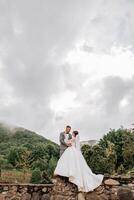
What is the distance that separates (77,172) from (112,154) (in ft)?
32.3

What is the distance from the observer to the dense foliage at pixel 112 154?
16.6m

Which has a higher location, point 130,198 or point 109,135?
point 109,135

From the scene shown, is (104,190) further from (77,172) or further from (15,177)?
(15,177)

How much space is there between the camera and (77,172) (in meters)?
8.10

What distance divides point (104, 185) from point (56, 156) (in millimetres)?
14904

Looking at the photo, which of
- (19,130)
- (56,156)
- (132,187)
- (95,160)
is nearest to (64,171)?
(132,187)

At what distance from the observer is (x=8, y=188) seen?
1028cm

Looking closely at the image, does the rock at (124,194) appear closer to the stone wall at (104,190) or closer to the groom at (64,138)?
the stone wall at (104,190)

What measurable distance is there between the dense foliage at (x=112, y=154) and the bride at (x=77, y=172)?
7.03m

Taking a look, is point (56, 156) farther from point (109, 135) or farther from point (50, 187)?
point (50, 187)

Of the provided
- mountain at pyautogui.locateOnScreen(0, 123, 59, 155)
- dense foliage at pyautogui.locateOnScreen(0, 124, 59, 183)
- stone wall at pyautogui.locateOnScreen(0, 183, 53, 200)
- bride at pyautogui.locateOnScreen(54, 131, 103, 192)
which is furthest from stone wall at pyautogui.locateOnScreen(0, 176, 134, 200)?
mountain at pyautogui.locateOnScreen(0, 123, 59, 155)

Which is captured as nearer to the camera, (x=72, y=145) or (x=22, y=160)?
(x=72, y=145)

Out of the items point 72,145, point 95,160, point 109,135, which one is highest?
point 109,135

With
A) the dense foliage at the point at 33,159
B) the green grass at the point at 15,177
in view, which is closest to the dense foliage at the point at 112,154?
the dense foliage at the point at 33,159
